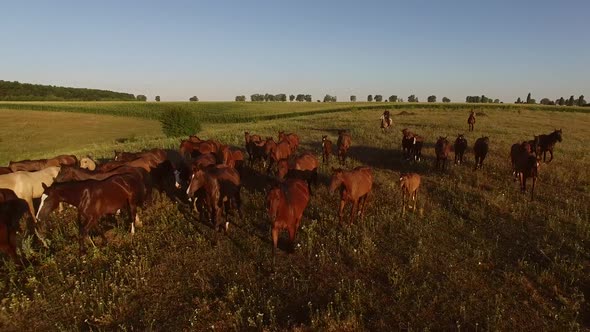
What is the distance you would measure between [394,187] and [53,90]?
620ft

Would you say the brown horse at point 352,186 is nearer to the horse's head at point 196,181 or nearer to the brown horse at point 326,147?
the horse's head at point 196,181

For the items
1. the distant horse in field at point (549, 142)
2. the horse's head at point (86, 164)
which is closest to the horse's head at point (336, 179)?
the horse's head at point (86, 164)

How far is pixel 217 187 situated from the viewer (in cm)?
1011

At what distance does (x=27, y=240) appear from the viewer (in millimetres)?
9125

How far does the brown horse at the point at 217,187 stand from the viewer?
992 cm

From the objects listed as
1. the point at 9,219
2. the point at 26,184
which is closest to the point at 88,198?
the point at 9,219

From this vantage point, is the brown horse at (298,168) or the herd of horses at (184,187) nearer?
the herd of horses at (184,187)

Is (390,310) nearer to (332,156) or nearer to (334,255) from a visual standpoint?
(334,255)

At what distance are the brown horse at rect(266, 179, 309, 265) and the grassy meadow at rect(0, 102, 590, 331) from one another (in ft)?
2.42

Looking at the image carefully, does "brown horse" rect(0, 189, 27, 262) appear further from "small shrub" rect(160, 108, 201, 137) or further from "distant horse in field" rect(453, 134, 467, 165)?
"small shrub" rect(160, 108, 201, 137)

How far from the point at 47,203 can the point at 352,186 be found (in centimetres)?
793

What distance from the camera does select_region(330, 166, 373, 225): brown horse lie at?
1032cm

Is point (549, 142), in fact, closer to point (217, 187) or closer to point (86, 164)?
point (217, 187)

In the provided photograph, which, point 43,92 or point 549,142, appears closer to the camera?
point 549,142
